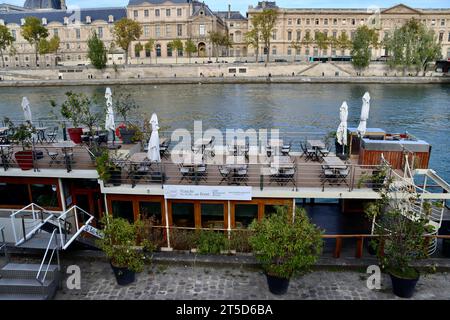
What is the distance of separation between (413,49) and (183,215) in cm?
8215

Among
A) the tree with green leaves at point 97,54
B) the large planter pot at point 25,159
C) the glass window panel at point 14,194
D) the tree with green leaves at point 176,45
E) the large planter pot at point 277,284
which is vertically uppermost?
the tree with green leaves at point 176,45

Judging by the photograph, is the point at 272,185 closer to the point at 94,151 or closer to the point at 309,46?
the point at 94,151

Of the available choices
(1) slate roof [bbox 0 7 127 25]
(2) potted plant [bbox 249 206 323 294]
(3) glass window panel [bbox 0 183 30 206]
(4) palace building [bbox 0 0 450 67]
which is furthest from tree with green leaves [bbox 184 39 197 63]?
(2) potted plant [bbox 249 206 323 294]

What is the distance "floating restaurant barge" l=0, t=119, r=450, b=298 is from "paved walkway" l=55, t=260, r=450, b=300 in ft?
3.39

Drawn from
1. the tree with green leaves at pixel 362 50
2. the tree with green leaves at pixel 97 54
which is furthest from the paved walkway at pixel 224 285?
the tree with green leaves at pixel 97 54

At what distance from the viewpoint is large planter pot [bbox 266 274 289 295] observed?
30.4 ft

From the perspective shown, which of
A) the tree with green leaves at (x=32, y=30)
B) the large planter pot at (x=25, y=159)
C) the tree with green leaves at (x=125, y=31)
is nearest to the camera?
the large planter pot at (x=25, y=159)

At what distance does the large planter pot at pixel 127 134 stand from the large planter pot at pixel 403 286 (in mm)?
10256

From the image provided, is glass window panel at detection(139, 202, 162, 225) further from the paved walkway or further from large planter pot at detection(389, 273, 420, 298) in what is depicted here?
large planter pot at detection(389, 273, 420, 298)

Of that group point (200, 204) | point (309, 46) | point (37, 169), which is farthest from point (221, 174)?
point (309, 46)

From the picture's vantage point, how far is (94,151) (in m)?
12.5

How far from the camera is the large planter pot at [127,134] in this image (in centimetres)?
1509

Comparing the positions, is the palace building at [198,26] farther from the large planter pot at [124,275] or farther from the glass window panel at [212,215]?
the large planter pot at [124,275]

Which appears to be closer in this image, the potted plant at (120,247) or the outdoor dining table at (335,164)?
the potted plant at (120,247)
